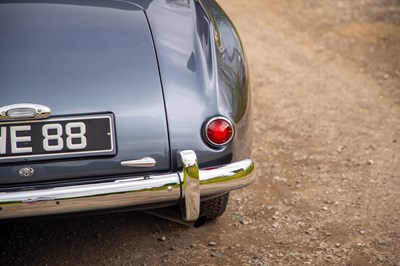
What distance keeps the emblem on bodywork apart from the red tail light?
80 cm

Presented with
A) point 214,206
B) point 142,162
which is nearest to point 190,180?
point 142,162

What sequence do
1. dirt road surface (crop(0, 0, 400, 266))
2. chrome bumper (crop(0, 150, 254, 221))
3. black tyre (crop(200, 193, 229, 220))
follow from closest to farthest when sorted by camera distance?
chrome bumper (crop(0, 150, 254, 221)), dirt road surface (crop(0, 0, 400, 266)), black tyre (crop(200, 193, 229, 220))

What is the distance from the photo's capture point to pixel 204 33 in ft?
11.5

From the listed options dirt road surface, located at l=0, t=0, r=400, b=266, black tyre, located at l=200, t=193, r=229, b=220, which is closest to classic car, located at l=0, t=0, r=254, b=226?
black tyre, located at l=200, t=193, r=229, b=220

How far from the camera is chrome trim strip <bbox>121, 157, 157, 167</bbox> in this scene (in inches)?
121

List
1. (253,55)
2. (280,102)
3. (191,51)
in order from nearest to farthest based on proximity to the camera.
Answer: (191,51)
(280,102)
(253,55)

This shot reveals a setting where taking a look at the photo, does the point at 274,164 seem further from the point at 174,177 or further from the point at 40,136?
the point at 40,136

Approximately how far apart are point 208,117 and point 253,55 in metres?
3.74

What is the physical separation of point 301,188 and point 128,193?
1753 mm

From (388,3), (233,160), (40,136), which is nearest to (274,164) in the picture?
(233,160)

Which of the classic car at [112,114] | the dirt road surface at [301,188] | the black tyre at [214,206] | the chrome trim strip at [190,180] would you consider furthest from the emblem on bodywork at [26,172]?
the black tyre at [214,206]

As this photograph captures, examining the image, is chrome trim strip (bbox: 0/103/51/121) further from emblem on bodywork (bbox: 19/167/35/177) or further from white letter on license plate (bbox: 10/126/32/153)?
emblem on bodywork (bbox: 19/167/35/177)

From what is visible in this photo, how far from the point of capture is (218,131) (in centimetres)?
319

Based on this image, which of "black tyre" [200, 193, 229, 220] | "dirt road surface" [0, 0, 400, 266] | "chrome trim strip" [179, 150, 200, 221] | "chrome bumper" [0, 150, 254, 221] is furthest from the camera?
"black tyre" [200, 193, 229, 220]
